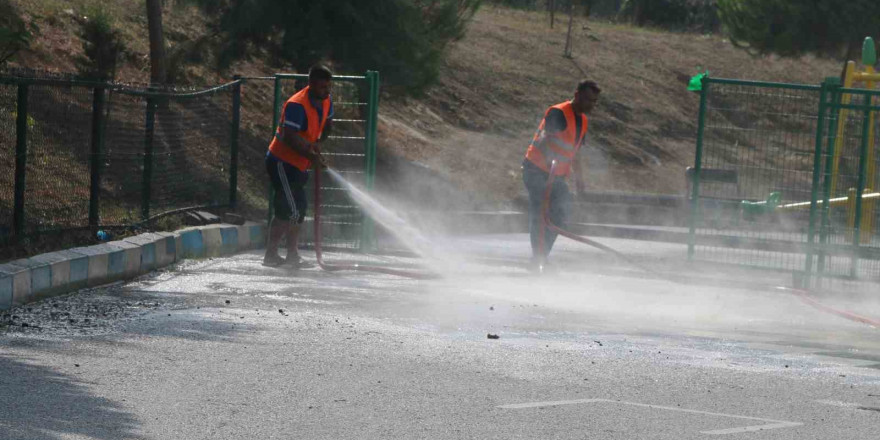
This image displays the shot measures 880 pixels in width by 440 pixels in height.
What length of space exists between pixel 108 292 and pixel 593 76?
2487cm

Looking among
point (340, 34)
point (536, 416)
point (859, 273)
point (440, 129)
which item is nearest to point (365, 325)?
point (536, 416)

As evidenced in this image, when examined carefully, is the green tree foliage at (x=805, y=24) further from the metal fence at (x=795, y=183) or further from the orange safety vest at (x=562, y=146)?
the orange safety vest at (x=562, y=146)

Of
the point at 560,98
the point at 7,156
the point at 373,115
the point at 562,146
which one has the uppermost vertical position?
the point at 560,98

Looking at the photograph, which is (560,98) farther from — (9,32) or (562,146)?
(9,32)

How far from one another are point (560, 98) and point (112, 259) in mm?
20912

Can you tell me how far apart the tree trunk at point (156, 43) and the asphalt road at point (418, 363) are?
5.77 metres

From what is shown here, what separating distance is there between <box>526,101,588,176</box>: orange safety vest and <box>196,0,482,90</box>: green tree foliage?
6153mm

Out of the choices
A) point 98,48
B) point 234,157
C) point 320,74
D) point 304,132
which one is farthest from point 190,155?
point 320,74

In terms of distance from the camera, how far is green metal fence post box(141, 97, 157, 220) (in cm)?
1278

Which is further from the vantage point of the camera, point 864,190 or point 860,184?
point 864,190

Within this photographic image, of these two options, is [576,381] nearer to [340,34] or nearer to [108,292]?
[108,292]

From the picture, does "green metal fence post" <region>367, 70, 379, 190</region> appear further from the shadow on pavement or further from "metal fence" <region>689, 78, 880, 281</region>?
the shadow on pavement

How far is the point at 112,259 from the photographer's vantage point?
10562mm

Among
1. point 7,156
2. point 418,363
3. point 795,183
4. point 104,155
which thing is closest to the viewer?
point 418,363
